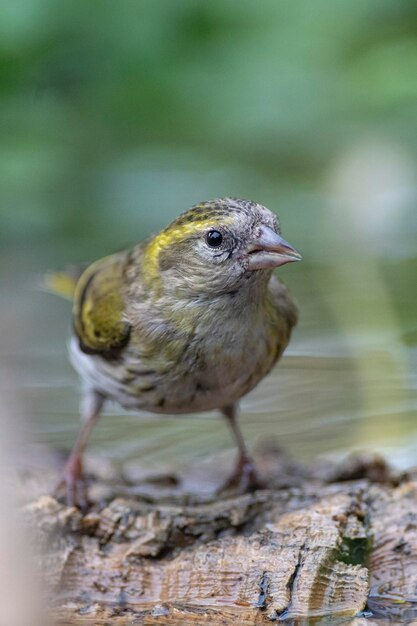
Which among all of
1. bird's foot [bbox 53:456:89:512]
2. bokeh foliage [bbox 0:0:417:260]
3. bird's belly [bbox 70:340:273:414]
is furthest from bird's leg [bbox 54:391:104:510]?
bokeh foliage [bbox 0:0:417:260]

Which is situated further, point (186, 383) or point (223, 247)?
point (186, 383)

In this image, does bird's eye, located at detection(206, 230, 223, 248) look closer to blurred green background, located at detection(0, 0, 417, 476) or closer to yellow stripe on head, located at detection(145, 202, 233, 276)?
yellow stripe on head, located at detection(145, 202, 233, 276)

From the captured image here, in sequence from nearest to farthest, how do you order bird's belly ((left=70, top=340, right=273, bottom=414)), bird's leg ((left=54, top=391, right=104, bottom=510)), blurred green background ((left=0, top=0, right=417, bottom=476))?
bird's belly ((left=70, top=340, right=273, bottom=414)) < bird's leg ((left=54, top=391, right=104, bottom=510)) < blurred green background ((left=0, top=0, right=417, bottom=476))

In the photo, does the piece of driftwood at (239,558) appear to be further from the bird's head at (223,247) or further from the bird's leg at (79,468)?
the bird's head at (223,247)

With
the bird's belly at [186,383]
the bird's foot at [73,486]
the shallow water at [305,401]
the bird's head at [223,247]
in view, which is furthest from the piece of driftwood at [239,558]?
the shallow water at [305,401]

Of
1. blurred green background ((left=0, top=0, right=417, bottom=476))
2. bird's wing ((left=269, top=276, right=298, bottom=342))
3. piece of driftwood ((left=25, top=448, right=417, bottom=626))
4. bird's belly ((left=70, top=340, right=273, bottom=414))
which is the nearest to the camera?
piece of driftwood ((left=25, top=448, right=417, bottom=626))

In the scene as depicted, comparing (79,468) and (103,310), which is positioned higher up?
(103,310)

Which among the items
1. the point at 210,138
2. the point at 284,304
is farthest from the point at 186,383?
the point at 210,138

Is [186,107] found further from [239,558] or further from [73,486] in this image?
[239,558]
